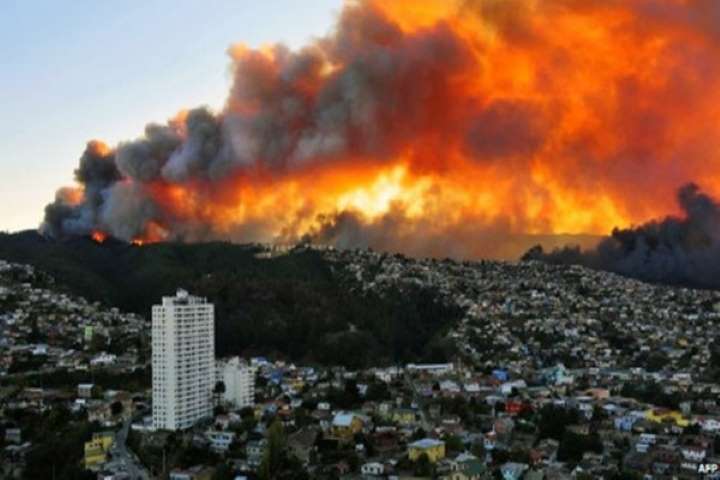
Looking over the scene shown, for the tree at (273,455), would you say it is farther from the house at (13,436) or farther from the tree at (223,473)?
the house at (13,436)

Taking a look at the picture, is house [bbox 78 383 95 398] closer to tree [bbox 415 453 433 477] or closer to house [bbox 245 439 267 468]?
house [bbox 245 439 267 468]

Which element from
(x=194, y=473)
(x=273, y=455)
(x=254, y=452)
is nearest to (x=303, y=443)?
(x=254, y=452)

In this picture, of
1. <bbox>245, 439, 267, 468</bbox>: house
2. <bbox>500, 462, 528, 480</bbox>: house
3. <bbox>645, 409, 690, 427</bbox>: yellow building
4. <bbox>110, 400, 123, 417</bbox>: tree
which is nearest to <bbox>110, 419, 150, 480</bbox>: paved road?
<bbox>110, 400, 123, 417</bbox>: tree

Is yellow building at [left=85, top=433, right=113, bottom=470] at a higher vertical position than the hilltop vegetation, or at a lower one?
lower

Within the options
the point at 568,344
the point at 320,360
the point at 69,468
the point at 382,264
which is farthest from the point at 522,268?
the point at 69,468

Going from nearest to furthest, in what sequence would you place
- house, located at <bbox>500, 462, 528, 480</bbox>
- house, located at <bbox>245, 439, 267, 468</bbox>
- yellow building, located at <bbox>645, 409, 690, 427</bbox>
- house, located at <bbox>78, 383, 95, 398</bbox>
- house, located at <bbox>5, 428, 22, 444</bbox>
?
1. house, located at <bbox>500, 462, 528, 480</bbox>
2. house, located at <bbox>245, 439, 267, 468</bbox>
3. house, located at <bbox>5, 428, 22, 444</bbox>
4. yellow building, located at <bbox>645, 409, 690, 427</bbox>
5. house, located at <bbox>78, 383, 95, 398</bbox>
